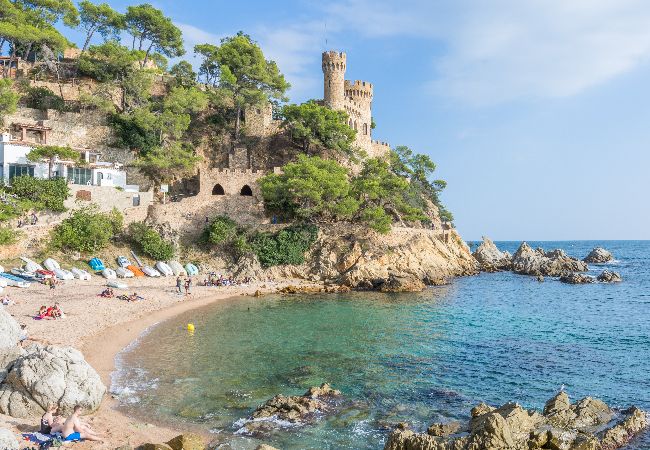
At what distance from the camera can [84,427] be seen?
965 cm

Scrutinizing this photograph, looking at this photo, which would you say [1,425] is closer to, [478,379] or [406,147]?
[478,379]

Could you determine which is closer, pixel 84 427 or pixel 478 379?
pixel 84 427

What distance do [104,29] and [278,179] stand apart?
28.3 m

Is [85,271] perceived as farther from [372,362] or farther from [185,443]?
[185,443]

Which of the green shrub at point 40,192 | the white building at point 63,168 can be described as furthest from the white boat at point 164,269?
the white building at point 63,168

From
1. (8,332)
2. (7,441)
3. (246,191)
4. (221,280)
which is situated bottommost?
(7,441)

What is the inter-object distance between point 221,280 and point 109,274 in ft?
23.6

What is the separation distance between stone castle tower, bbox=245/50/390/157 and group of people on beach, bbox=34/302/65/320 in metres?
32.2

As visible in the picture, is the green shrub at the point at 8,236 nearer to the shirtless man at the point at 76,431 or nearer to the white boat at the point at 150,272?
the white boat at the point at 150,272

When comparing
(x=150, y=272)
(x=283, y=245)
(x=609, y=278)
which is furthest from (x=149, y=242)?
(x=609, y=278)

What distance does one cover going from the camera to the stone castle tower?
48.8 m

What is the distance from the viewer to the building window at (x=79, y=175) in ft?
115

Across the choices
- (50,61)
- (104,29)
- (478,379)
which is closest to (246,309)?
(478,379)

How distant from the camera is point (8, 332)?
14148 millimetres
